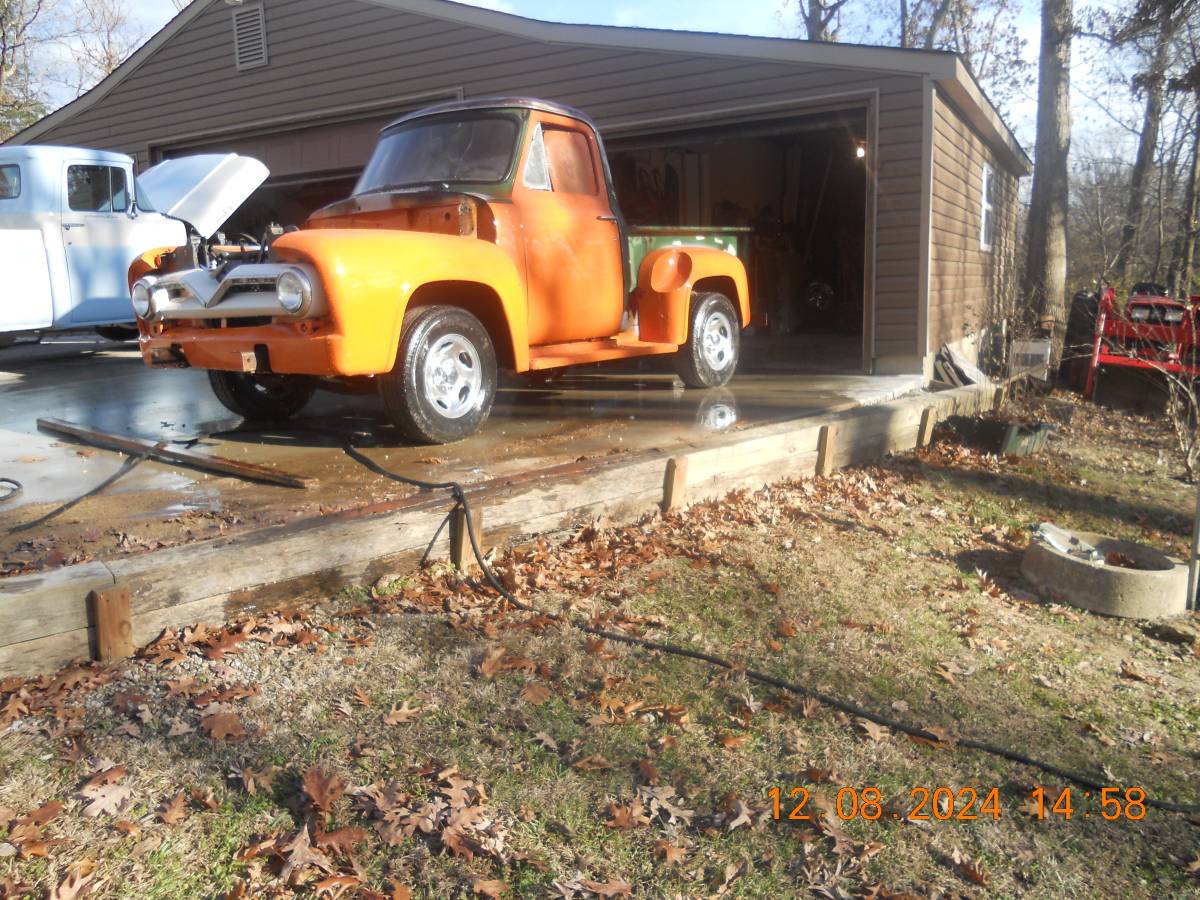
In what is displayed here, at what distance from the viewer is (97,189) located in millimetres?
11016

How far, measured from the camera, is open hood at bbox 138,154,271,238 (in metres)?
11.3

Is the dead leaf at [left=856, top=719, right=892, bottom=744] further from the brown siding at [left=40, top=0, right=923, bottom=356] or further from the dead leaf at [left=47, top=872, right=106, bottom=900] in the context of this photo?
the brown siding at [left=40, top=0, right=923, bottom=356]

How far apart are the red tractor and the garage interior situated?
11.3 ft

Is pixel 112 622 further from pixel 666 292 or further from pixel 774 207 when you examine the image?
pixel 774 207

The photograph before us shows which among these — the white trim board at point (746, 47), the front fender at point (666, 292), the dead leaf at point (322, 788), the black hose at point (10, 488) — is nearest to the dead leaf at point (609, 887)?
the dead leaf at point (322, 788)

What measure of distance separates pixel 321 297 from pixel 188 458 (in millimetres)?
1386

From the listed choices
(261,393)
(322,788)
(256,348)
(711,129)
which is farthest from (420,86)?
(322,788)

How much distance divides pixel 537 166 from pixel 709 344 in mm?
2445

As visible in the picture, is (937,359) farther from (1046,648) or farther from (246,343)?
(246,343)

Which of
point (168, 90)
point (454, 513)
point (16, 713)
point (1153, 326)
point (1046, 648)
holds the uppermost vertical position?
point (168, 90)

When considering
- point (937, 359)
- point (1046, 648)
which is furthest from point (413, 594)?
point (937, 359)

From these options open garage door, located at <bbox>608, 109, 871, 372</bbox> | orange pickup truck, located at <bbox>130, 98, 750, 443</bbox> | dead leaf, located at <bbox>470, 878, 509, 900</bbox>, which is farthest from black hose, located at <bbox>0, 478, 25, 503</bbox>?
open garage door, located at <bbox>608, 109, 871, 372</bbox>

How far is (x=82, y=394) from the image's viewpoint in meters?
8.15

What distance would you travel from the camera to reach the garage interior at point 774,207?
1538 cm
